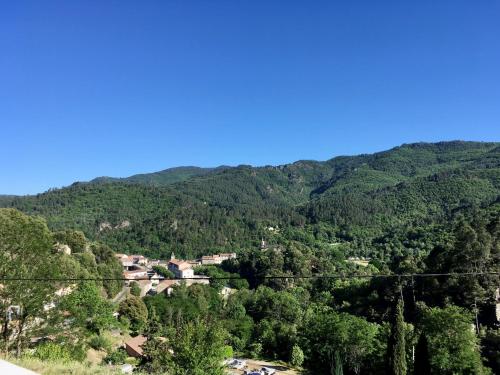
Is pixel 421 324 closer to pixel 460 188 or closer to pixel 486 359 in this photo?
pixel 486 359

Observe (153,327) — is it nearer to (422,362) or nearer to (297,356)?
(297,356)

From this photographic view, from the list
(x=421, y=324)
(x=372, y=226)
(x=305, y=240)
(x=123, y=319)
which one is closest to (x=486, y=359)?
(x=421, y=324)

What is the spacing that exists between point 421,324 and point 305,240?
93.3 m

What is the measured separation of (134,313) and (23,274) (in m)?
29.1

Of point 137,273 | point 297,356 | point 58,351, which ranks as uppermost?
point 58,351

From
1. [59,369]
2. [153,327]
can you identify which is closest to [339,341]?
[153,327]

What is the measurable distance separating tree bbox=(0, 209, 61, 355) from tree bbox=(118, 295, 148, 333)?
26.6 m

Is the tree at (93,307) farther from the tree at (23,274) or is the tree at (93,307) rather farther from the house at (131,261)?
the house at (131,261)

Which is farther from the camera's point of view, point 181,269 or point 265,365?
point 181,269

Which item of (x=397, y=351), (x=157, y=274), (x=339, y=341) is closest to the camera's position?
(x=397, y=351)

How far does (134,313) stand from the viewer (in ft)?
135

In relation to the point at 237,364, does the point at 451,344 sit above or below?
above

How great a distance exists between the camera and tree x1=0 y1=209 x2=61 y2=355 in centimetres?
1390

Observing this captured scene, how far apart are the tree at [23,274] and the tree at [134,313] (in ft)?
87.2
